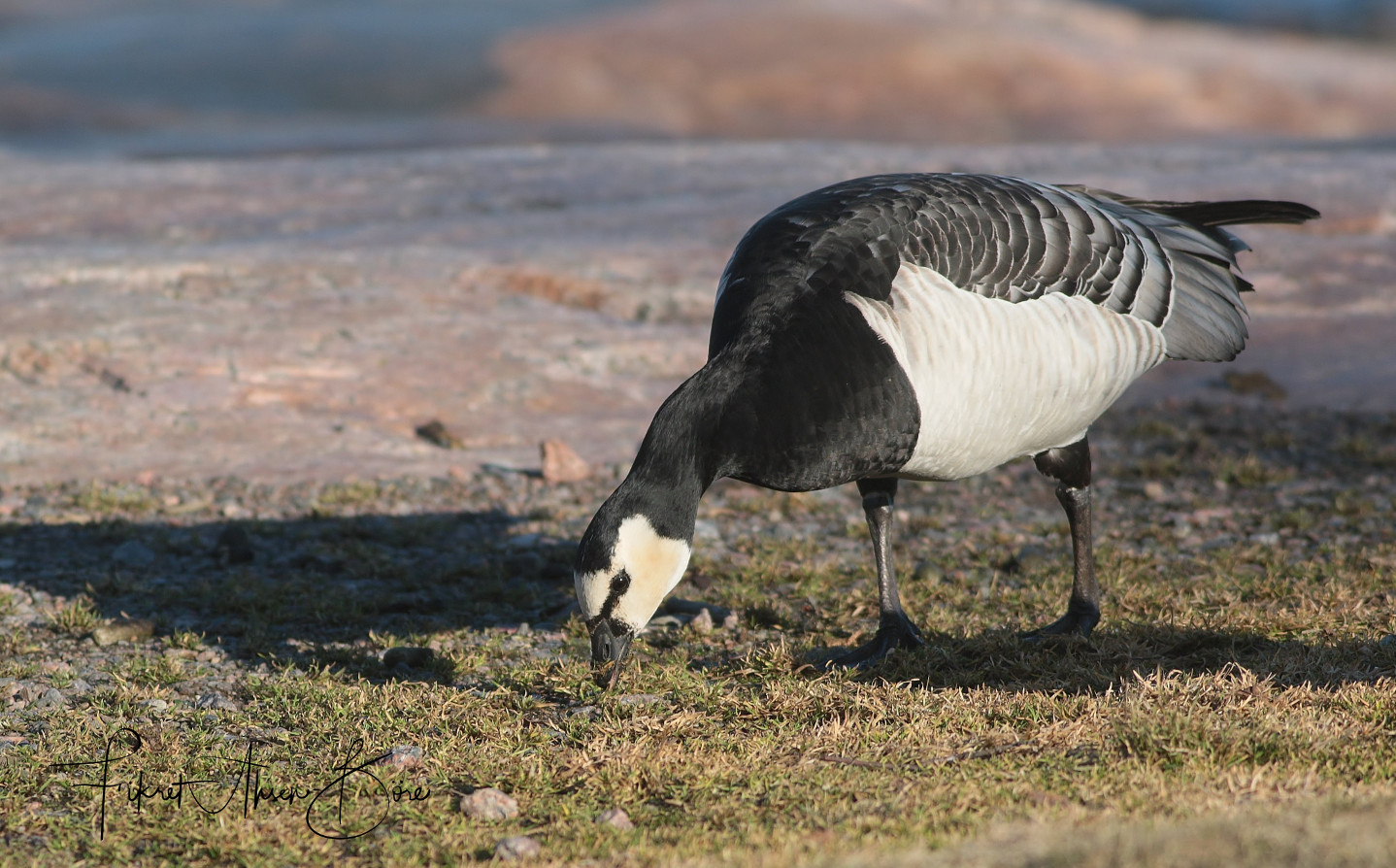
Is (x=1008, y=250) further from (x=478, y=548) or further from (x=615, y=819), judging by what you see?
(x=478, y=548)

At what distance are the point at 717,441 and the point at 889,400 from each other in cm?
68

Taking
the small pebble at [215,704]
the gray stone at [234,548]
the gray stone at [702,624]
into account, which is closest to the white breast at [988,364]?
the gray stone at [702,624]

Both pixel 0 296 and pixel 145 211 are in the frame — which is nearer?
pixel 0 296

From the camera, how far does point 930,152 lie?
1797 cm

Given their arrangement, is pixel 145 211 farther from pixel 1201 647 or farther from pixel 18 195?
pixel 1201 647

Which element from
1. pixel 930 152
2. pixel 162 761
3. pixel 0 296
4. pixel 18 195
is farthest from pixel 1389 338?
pixel 18 195

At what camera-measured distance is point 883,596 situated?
5867 millimetres

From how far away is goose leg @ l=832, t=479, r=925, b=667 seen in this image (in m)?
5.64

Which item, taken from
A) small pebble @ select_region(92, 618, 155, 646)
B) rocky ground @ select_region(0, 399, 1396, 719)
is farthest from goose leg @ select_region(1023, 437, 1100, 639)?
small pebble @ select_region(92, 618, 155, 646)

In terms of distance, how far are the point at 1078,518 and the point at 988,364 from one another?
133 centimetres

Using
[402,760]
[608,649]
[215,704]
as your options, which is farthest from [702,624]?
[215,704]

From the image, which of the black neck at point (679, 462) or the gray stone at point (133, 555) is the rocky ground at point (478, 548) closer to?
the gray stone at point (133, 555)

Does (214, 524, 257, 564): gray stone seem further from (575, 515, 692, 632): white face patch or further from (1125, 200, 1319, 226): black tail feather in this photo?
(1125, 200, 1319, 226): black tail feather

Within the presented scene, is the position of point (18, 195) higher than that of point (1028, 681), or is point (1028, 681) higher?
point (18, 195)
